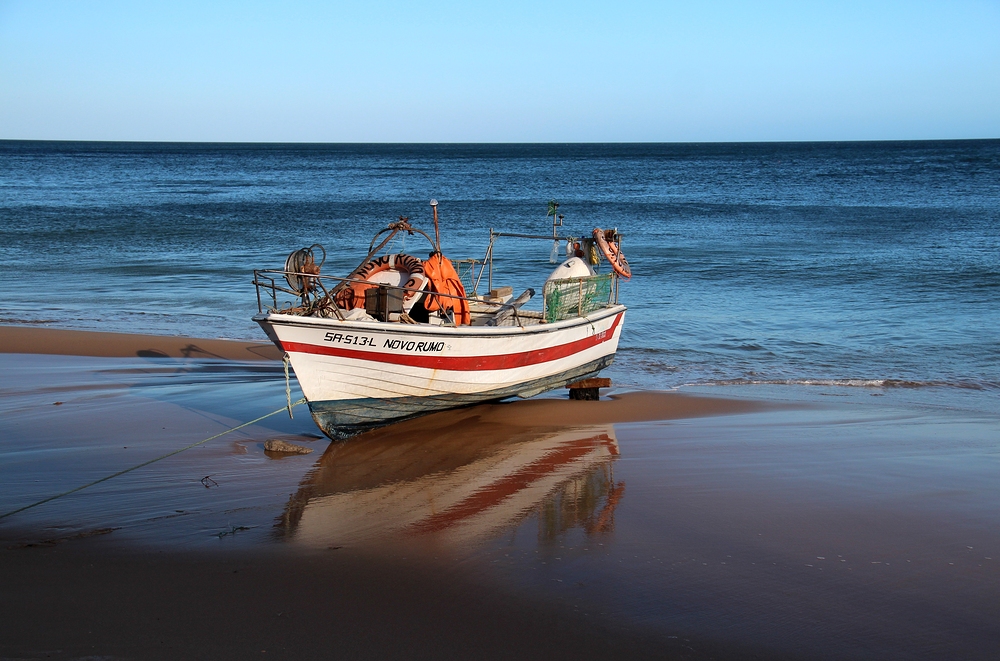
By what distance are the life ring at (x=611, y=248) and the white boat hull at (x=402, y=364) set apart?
4.53 feet

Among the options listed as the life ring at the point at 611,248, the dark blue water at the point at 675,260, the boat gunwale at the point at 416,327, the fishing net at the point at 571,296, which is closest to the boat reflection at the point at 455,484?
the boat gunwale at the point at 416,327

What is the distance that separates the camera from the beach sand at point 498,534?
14.9 ft

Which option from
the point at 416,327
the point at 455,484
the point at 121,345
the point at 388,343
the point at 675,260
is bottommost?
the point at 455,484

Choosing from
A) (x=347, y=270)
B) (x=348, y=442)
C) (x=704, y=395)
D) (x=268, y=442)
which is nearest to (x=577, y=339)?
(x=704, y=395)

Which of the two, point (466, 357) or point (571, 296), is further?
point (571, 296)

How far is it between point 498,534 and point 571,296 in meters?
4.63

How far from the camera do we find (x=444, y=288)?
906 centimetres

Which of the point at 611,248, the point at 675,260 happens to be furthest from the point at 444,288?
the point at 675,260

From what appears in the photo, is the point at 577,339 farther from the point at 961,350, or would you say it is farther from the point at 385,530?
the point at 961,350

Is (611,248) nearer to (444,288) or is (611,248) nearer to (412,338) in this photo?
(444,288)

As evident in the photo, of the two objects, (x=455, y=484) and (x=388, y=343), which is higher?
(x=388, y=343)

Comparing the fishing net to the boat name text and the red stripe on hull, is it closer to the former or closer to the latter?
the red stripe on hull

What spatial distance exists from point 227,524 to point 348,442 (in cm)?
243

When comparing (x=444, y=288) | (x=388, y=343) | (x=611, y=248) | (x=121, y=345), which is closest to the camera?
(x=388, y=343)
